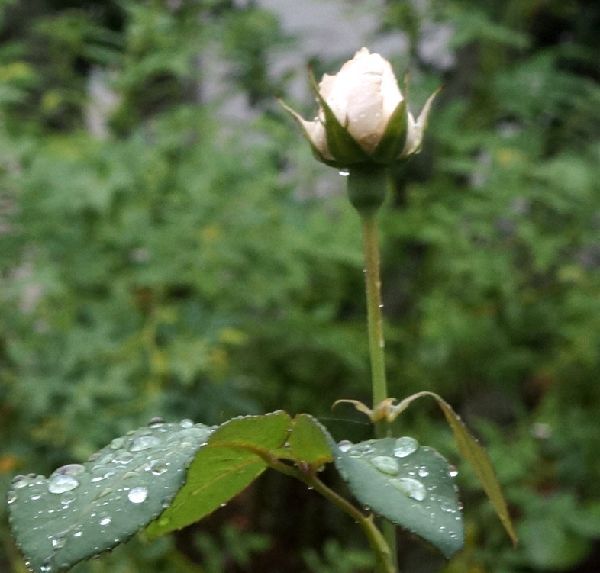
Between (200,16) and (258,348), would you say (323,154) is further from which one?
(200,16)

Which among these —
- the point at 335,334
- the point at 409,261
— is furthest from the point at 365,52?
the point at 409,261

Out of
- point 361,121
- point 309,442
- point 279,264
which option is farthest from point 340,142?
point 279,264

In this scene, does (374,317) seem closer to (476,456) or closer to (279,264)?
(476,456)

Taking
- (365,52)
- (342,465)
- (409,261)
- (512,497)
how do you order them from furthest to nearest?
(409,261) < (512,497) < (365,52) < (342,465)

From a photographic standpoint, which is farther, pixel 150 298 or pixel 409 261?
pixel 409 261

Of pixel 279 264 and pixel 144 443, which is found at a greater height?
pixel 144 443
